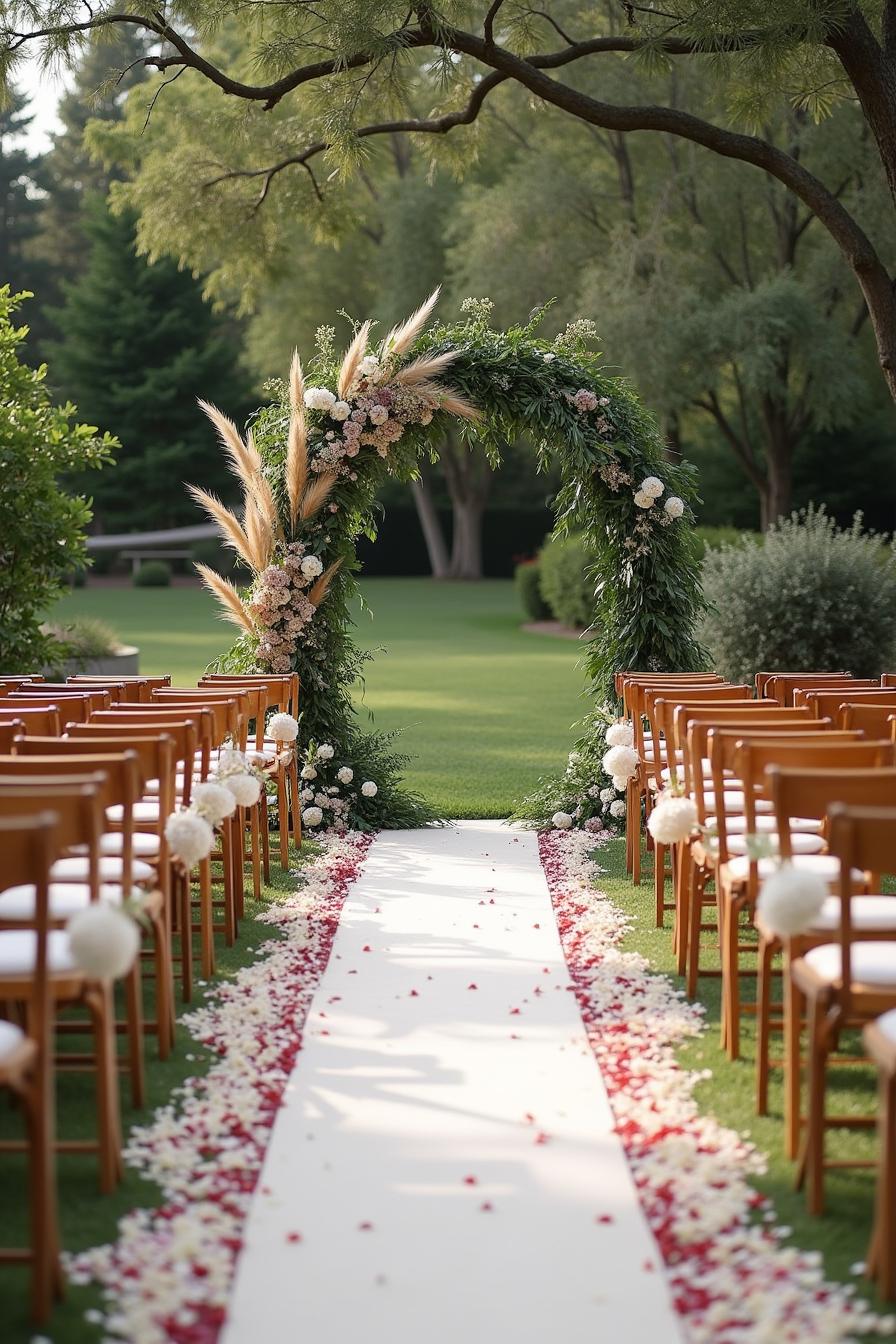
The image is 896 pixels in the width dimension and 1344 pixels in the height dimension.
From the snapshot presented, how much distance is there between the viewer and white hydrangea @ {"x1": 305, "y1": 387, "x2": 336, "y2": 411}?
Result: 910 cm

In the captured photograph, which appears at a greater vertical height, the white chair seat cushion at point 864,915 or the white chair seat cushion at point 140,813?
the white chair seat cushion at point 140,813

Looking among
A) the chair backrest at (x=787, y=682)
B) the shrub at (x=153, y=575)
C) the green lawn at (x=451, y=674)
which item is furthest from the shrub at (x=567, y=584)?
the shrub at (x=153, y=575)

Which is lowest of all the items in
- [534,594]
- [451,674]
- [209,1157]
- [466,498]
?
[209,1157]

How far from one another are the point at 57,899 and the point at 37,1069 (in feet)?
3.17

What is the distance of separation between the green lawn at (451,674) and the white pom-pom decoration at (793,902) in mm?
6340

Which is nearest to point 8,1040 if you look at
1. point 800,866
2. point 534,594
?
point 800,866

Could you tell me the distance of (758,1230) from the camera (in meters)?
3.42

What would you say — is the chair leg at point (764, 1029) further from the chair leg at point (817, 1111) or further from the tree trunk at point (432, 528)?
the tree trunk at point (432, 528)

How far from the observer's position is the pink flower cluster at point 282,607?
30.0 feet

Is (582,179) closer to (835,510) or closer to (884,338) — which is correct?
(835,510)

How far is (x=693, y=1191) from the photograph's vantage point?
3645 millimetres

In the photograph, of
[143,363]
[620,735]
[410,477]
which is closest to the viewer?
[620,735]

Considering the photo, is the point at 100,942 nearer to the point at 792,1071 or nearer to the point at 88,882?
the point at 88,882

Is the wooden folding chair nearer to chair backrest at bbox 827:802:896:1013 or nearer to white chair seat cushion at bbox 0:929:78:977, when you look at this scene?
white chair seat cushion at bbox 0:929:78:977
